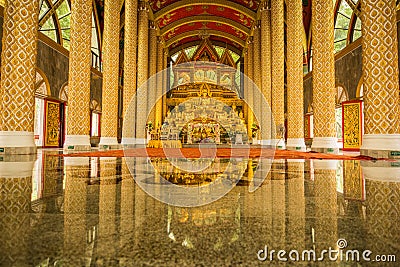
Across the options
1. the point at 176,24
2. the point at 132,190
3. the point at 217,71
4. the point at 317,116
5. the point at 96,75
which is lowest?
the point at 132,190

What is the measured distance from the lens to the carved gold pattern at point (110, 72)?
1229cm

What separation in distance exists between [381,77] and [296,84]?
600cm

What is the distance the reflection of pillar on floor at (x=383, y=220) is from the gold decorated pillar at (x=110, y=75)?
11.3 m

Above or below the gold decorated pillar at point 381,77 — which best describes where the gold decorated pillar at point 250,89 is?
above

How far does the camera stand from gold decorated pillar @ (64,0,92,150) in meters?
9.18

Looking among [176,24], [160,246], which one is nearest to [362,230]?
[160,246]

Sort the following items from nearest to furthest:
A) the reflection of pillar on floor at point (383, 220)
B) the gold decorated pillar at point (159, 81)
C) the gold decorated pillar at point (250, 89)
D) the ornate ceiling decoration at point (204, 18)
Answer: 1. the reflection of pillar on floor at point (383, 220)
2. the ornate ceiling decoration at point (204, 18)
3. the gold decorated pillar at point (159, 81)
4. the gold decorated pillar at point (250, 89)

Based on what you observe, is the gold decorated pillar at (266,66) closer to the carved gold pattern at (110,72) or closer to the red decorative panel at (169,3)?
the red decorative panel at (169,3)

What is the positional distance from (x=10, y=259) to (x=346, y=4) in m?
19.6

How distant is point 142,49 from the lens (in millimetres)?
18078

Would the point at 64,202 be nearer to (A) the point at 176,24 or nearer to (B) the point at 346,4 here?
(B) the point at 346,4

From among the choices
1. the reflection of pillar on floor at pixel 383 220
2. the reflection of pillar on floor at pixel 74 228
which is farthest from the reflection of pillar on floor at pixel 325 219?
the reflection of pillar on floor at pixel 74 228

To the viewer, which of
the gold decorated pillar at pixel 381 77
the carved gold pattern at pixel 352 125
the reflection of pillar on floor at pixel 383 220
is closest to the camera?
the reflection of pillar on floor at pixel 383 220

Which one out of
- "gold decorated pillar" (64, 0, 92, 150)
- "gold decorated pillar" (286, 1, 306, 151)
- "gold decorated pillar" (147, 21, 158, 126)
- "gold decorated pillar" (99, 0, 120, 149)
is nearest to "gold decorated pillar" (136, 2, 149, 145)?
"gold decorated pillar" (147, 21, 158, 126)
